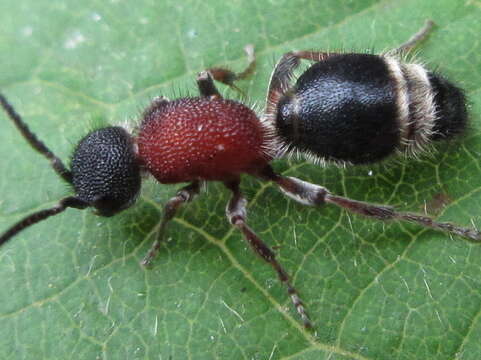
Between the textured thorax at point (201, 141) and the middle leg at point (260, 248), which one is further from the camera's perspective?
the textured thorax at point (201, 141)

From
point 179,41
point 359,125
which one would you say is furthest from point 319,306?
point 179,41

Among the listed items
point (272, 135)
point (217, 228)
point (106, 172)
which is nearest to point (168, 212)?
point (217, 228)

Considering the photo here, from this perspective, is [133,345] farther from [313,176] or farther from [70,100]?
[70,100]

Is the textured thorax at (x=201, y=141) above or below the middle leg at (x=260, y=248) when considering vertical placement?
above

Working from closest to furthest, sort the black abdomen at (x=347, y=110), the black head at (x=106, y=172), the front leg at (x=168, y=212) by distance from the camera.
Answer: the black abdomen at (x=347, y=110), the black head at (x=106, y=172), the front leg at (x=168, y=212)

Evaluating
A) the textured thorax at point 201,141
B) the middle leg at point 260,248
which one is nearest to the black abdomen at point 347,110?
the textured thorax at point 201,141

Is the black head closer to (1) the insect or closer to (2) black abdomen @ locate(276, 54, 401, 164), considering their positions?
(1) the insect

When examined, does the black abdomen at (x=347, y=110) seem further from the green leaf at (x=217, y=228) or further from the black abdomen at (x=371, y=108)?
the green leaf at (x=217, y=228)
